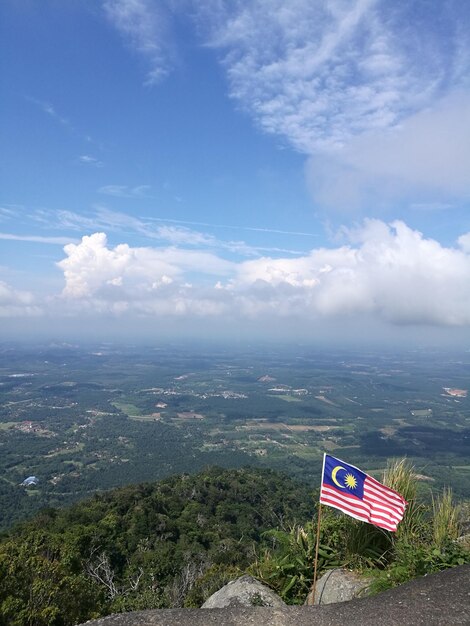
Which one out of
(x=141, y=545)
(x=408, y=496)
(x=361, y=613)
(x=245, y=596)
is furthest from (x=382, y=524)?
(x=141, y=545)

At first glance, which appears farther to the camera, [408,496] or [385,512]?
[408,496]

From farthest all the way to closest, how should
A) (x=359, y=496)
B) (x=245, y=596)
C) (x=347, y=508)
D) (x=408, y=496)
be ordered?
(x=408, y=496)
(x=359, y=496)
(x=347, y=508)
(x=245, y=596)

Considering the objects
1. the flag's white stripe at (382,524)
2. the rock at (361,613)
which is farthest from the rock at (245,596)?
the flag's white stripe at (382,524)

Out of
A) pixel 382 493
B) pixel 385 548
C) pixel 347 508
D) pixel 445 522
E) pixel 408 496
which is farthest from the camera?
pixel 408 496

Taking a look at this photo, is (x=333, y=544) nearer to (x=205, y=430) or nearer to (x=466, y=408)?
(x=205, y=430)

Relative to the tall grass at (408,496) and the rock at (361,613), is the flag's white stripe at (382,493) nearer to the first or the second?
the tall grass at (408,496)

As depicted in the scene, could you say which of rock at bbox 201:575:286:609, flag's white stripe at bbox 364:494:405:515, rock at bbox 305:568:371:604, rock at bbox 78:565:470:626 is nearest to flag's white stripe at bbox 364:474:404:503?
flag's white stripe at bbox 364:494:405:515

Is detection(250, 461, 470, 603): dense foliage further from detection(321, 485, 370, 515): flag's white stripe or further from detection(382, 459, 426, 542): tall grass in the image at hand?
detection(321, 485, 370, 515): flag's white stripe

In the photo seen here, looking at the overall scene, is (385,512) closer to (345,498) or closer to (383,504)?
(383,504)
